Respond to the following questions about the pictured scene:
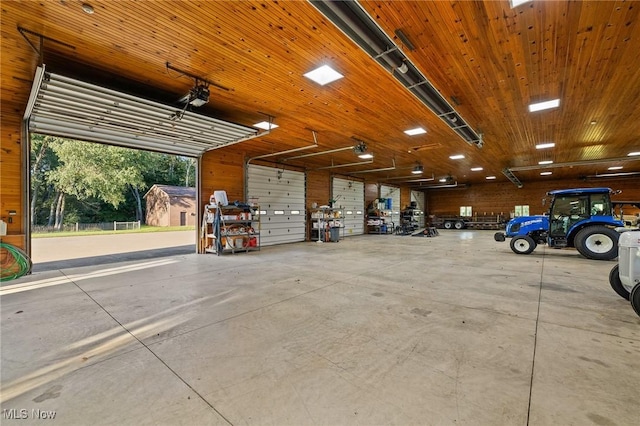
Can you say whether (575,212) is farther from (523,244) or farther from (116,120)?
(116,120)

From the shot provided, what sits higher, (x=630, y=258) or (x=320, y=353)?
→ (x=630, y=258)

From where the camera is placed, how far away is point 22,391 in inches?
75.2

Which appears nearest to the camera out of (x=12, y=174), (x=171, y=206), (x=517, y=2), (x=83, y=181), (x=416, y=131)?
(x=517, y=2)

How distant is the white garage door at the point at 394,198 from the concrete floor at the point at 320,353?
1352 cm

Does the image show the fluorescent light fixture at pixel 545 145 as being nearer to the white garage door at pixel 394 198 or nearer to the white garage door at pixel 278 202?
the white garage door at pixel 278 202

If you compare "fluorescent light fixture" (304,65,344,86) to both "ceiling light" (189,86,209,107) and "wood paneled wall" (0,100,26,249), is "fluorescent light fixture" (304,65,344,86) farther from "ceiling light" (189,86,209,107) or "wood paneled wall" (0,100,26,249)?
"wood paneled wall" (0,100,26,249)

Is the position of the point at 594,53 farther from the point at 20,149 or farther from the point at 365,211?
the point at 365,211

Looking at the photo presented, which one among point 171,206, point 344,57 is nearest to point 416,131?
point 344,57

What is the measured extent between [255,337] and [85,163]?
23.0 m

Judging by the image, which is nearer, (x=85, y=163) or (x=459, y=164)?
(x=459, y=164)

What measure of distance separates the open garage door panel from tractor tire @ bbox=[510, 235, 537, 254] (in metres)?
8.26

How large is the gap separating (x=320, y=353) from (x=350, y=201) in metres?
12.8

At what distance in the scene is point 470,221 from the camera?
19531mm

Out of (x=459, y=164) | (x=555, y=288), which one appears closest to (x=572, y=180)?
(x=459, y=164)
